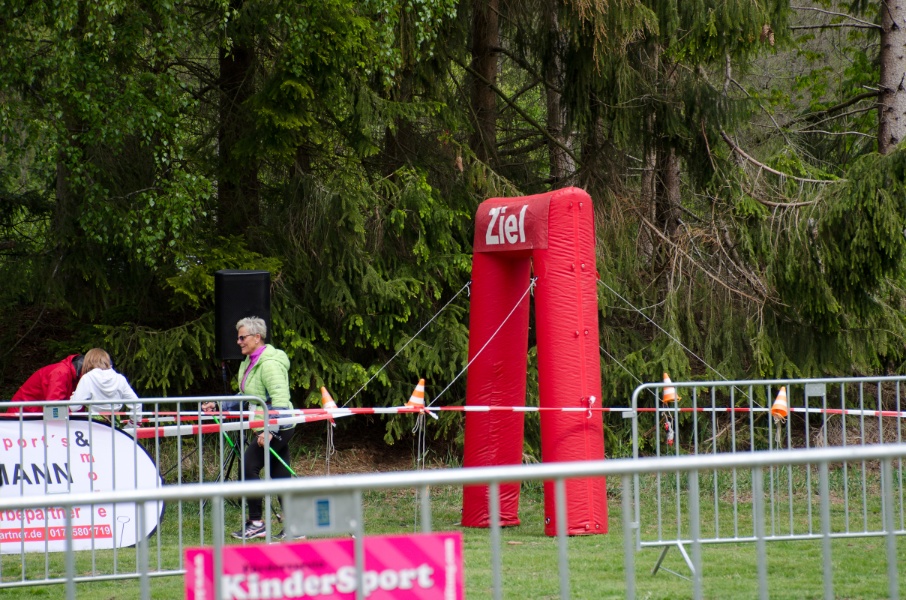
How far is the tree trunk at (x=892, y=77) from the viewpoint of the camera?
13.2 m

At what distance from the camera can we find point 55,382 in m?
9.99

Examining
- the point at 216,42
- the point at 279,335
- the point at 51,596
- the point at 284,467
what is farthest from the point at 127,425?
the point at 216,42

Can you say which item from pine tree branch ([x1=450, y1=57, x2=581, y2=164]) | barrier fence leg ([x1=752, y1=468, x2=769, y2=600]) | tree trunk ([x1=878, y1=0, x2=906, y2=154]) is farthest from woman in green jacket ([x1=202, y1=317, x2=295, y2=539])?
tree trunk ([x1=878, y1=0, x2=906, y2=154])

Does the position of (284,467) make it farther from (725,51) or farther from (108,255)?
(725,51)

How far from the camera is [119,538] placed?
729cm

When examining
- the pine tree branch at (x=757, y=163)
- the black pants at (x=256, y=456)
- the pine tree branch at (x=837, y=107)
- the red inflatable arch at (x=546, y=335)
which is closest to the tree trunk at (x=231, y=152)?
the red inflatable arch at (x=546, y=335)

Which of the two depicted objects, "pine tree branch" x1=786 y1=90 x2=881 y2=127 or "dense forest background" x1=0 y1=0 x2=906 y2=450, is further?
"pine tree branch" x1=786 y1=90 x2=881 y2=127

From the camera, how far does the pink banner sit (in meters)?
Answer: 2.91

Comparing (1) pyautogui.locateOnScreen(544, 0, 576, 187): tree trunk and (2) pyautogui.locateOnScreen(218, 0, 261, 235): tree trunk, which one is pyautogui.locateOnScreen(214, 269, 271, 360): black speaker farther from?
(1) pyautogui.locateOnScreen(544, 0, 576, 187): tree trunk

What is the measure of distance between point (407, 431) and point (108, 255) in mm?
4170

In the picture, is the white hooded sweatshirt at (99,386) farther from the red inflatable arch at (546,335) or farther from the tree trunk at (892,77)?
the tree trunk at (892,77)

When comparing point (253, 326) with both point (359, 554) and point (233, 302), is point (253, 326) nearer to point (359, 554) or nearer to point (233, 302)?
point (233, 302)

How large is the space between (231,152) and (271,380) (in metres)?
4.60

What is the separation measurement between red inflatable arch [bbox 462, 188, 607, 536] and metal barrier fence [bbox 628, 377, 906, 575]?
56cm
